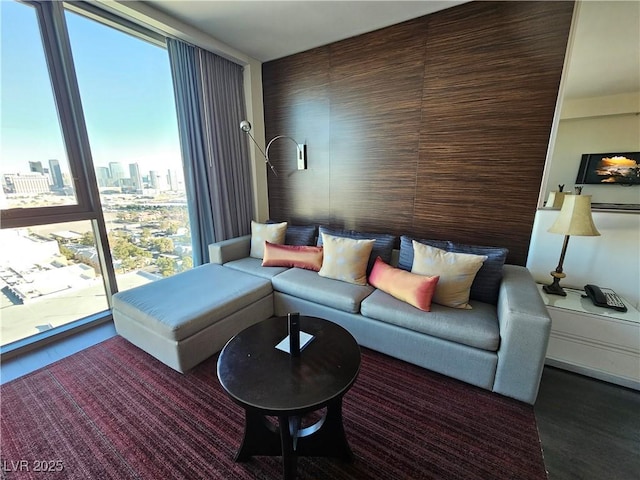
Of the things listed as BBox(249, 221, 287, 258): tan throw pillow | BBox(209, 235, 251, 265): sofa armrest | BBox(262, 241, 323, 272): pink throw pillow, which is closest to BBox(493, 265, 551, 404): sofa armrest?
BBox(262, 241, 323, 272): pink throw pillow

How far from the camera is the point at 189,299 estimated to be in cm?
201

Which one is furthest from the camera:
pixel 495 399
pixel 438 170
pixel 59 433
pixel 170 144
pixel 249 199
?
pixel 249 199

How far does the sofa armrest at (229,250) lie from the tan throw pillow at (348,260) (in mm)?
1107

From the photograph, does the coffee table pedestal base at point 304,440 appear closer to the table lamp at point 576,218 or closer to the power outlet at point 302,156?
the table lamp at point 576,218

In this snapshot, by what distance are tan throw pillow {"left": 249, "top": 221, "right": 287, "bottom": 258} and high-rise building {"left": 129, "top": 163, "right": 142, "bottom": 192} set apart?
1.16 meters

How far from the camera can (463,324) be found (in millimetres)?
1672

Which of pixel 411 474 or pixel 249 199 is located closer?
pixel 411 474

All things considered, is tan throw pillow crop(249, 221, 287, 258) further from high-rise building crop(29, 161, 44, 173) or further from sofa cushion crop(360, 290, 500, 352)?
high-rise building crop(29, 161, 44, 173)

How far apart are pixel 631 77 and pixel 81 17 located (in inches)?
157

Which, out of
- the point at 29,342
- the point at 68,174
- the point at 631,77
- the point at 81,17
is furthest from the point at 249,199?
the point at 631,77

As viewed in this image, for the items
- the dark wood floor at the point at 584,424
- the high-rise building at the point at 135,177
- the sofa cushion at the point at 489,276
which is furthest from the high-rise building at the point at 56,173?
the sofa cushion at the point at 489,276

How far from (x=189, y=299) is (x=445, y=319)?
72.3 inches

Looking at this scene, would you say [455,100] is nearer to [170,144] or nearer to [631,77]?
[631,77]

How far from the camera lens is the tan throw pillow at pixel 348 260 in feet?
7.57
